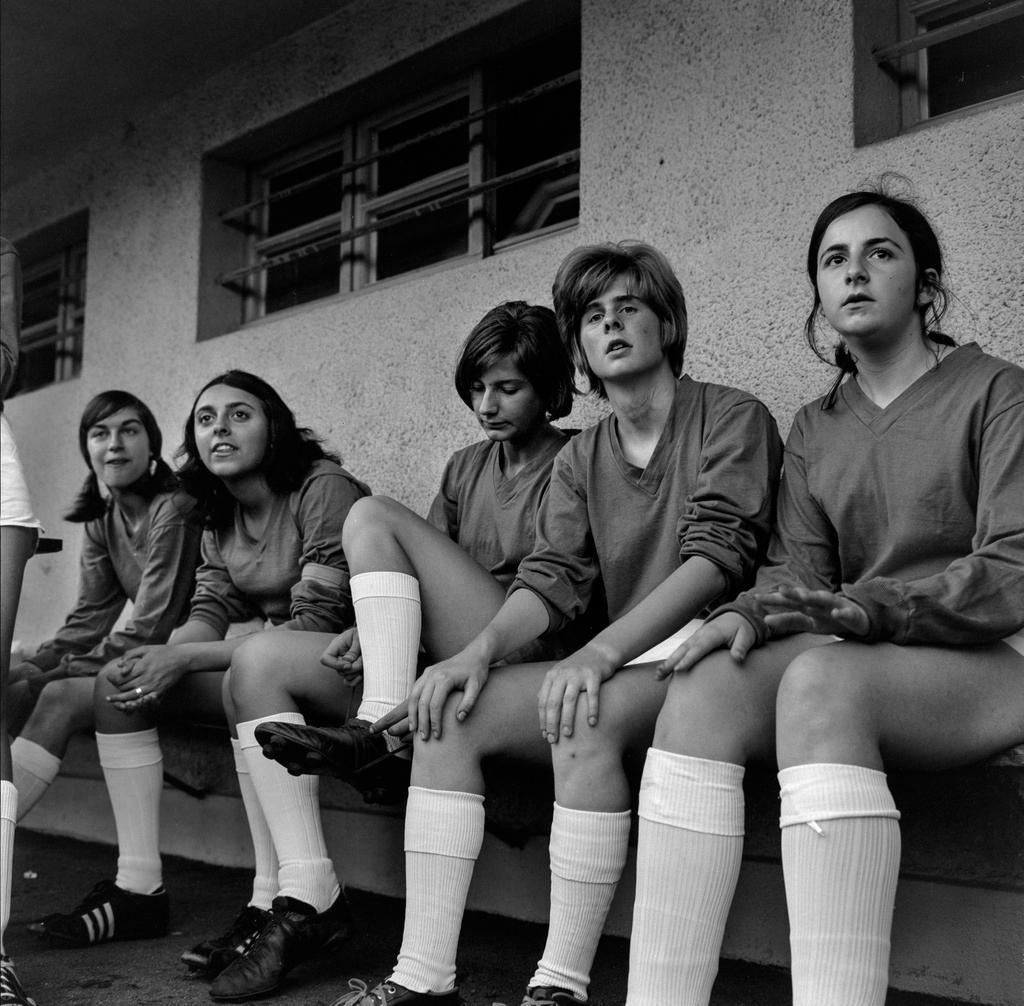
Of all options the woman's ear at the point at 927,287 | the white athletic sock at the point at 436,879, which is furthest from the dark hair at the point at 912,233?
the white athletic sock at the point at 436,879

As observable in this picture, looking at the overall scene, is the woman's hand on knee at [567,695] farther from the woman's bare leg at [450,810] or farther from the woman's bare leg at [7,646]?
the woman's bare leg at [7,646]

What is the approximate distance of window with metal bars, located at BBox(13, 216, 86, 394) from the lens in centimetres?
525

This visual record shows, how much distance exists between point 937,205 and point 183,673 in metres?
1.97

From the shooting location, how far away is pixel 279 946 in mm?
2102

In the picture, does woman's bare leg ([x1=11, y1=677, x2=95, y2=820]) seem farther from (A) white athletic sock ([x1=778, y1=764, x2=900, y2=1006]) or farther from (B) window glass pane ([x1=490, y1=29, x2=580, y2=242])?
(A) white athletic sock ([x1=778, y1=764, x2=900, y2=1006])

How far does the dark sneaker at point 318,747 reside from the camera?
1868 millimetres

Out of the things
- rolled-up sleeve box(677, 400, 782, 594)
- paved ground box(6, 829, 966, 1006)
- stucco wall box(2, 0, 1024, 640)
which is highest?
stucco wall box(2, 0, 1024, 640)

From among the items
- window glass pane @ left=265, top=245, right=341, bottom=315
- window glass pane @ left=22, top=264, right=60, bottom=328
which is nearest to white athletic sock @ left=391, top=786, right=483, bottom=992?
window glass pane @ left=265, top=245, right=341, bottom=315

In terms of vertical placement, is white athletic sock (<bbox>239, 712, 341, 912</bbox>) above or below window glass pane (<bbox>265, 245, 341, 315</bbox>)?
below

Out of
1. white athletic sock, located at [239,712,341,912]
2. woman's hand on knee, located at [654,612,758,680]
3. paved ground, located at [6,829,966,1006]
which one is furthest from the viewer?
white athletic sock, located at [239,712,341,912]

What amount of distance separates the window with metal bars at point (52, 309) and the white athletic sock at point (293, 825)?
335cm

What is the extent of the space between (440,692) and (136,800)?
3.97ft

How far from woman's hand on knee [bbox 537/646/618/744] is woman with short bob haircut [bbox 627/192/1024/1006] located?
0.46 ft

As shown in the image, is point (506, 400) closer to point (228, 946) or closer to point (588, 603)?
point (588, 603)
